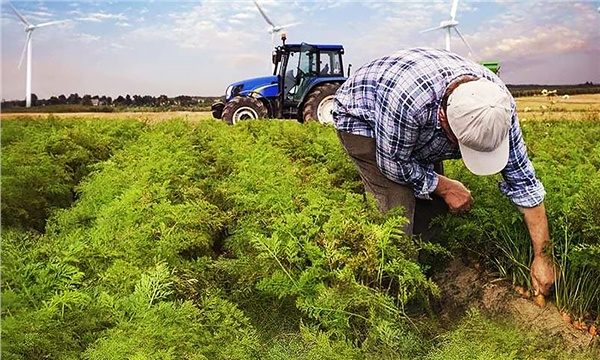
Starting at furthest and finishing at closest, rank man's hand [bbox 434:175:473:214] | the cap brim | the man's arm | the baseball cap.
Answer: man's hand [bbox 434:175:473:214], the man's arm, the cap brim, the baseball cap

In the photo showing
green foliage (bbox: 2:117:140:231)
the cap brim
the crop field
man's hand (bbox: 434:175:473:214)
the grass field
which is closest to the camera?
the crop field

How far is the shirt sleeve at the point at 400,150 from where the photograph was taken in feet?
14.0

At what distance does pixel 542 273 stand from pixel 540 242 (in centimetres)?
20

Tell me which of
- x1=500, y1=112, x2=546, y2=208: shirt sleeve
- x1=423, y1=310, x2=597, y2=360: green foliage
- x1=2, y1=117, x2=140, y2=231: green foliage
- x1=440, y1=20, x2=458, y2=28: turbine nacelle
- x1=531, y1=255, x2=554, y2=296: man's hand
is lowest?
x1=423, y1=310, x2=597, y2=360: green foliage

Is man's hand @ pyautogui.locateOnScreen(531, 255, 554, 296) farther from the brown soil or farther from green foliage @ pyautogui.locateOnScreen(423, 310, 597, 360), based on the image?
green foliage @ pyautogui.locateOnScreen(423, 310, 597, 360)

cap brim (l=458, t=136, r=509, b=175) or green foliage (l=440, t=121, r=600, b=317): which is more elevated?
cap brim (l=458, t=136, r=509, b=175)

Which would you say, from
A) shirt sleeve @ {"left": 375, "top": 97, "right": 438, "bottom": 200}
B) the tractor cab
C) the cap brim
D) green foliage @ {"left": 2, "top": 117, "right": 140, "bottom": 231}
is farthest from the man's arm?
the tractor cab

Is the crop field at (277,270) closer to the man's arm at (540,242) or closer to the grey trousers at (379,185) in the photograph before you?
the man's arm at (540,242)

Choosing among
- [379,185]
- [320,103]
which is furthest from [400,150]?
[320,103]

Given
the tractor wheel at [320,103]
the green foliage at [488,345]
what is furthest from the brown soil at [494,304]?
the tractor wheel at [320,103]

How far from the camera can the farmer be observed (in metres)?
3.89

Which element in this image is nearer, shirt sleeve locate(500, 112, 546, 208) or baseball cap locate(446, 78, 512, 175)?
baseball cap locate(446, 78, 512, 175)

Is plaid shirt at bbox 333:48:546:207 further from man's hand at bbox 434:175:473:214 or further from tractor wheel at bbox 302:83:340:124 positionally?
tractor wheel at bbox 302:83:340:124

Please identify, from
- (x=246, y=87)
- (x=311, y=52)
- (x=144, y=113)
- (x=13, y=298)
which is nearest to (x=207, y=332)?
(x=13, y=298)
